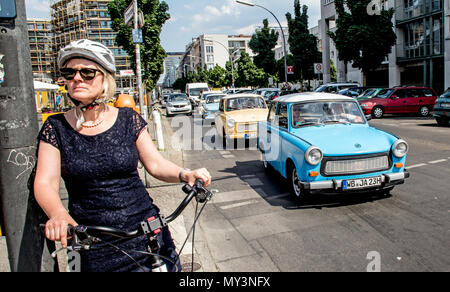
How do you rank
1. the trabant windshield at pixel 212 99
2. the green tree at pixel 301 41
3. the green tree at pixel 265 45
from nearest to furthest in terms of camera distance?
1. the trabant windshield at pixel 212 99
2. the green tree at pixel 301 41
3. the green tree at pixel 265 45

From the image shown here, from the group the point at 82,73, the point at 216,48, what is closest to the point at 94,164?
the point at 82,73

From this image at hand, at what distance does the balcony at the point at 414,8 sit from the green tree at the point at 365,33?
3017 millimetres

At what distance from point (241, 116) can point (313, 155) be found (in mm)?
6790

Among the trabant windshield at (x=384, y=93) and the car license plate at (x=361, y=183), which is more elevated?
the trabant windshield at (x=384, y=93)

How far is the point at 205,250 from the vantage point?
4352mm

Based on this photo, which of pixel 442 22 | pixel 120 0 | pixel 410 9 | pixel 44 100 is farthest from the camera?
pixel 44 100

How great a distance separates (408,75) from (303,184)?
3441cm

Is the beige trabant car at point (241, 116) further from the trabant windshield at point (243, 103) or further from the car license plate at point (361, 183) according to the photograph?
the car license plate at point (361, 183)

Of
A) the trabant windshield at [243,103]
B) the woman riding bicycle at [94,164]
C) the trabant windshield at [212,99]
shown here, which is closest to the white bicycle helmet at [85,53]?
the woman riding bicycle at [94,164]

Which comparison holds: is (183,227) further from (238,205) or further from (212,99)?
(212,99)

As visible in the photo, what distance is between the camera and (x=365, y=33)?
94.0ft

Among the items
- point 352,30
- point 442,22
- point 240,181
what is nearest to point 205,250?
point 240,181

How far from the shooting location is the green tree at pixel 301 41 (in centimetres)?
4362
